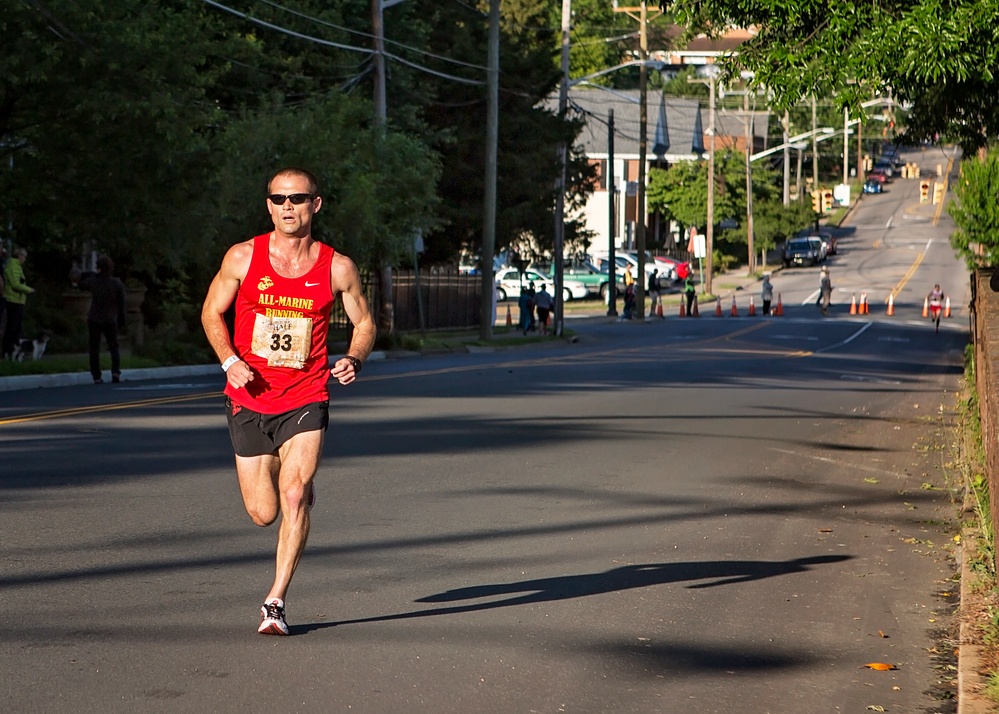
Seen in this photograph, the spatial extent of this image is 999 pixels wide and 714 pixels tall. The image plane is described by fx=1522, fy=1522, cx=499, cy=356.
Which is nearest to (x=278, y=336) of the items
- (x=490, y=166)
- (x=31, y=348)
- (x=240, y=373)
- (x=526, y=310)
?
(x=240, y=373)

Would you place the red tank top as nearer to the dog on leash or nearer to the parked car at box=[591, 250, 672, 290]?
the dog on leash

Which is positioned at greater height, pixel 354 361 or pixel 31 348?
pixel 354 361

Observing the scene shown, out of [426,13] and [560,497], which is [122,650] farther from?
[426,13]

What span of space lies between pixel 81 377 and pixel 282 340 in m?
16.1

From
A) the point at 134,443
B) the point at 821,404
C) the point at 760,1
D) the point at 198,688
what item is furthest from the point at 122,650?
the point at 821,404

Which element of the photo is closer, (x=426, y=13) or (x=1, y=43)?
(x=1, y=43)

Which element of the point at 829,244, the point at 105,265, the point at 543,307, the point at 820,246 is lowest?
the point at 543,307

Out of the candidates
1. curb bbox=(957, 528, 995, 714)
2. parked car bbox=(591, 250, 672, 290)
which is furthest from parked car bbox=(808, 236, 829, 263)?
curb bbox=(957, 528, 995, 714)

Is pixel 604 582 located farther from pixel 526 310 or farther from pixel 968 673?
pixel 526 310

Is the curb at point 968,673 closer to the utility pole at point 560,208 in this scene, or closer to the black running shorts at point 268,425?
the black running shorts at point 268,425

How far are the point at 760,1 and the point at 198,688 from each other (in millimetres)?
11223

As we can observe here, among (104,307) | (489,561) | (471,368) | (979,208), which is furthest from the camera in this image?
(471,368)

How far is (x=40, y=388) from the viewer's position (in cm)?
2041

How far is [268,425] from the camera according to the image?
671cm
